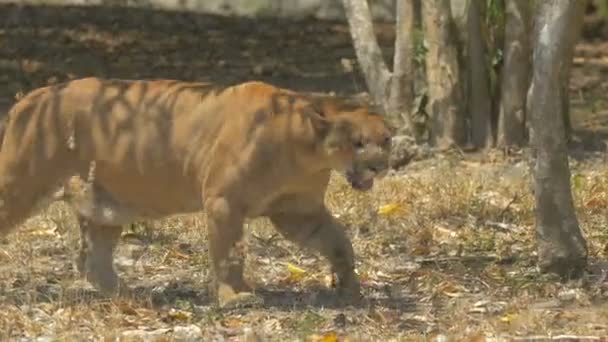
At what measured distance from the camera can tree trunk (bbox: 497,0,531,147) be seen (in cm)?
1142

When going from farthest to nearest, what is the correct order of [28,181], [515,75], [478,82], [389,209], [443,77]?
[478,82]
[443,77]
[515,75]
[389,209]
[28,181]

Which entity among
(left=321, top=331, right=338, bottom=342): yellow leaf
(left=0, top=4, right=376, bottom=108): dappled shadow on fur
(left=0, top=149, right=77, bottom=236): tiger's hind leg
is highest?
(left=0, top=4, right=376, bottom=108): dappled shadow on fur

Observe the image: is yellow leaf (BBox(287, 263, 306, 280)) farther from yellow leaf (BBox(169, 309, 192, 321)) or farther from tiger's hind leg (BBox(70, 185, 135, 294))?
yellow leaf (BBox(169, 309, 192, 321))

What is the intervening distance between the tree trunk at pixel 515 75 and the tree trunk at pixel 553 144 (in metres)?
3.75

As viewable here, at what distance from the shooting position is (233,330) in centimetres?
688

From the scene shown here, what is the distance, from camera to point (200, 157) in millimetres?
7344

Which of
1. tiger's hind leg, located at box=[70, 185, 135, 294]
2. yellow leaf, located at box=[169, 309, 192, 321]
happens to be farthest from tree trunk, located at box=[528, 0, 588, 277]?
tiger's hind leg, located at box=[70, 185, 135, 294]

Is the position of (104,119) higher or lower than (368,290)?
higher

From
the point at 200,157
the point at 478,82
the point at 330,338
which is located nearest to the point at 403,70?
the point at 478,82

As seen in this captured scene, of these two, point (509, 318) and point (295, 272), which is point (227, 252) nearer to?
point (295, 272)

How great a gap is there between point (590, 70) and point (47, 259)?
9.18m

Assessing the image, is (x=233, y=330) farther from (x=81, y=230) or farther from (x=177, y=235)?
(x=177, y=235)

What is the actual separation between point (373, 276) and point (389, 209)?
4.10 feet

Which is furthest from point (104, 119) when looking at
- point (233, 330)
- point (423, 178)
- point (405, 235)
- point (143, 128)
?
point (423, 178)
